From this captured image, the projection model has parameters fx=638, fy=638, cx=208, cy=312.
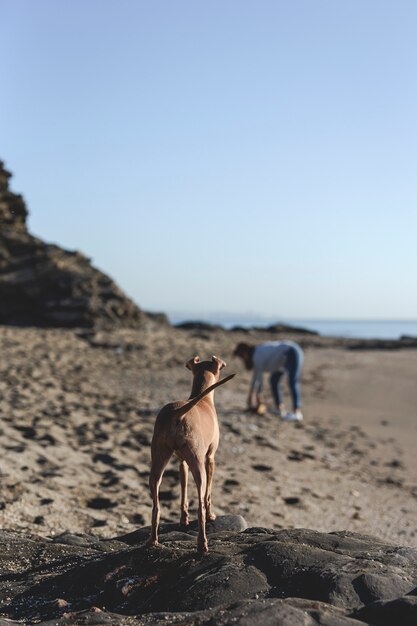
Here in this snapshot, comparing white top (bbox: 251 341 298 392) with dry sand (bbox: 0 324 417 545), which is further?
white top (bbox: 251 341 298 392)

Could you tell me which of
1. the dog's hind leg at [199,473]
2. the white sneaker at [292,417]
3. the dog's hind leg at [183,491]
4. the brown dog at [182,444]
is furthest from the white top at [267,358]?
the dog's hind leg at [199,473]

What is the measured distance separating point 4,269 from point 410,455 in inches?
703

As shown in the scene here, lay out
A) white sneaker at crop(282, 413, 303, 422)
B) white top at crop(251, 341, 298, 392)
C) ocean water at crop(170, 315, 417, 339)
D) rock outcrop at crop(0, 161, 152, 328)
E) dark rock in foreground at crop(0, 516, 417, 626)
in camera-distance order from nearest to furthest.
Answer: dark rock in foreground at crop(0, 516, 417, 626)
white top at crop(251, 341, 298, 392)
white sneaker at crop(282, 413, 303, 422)
rock outcrop at crop(0, 161, 152, 328)
ocean water at crop(170, 315, 417, 339)

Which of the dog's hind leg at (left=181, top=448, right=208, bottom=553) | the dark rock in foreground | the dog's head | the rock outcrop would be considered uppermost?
the rock outcrop

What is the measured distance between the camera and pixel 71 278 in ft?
76.8

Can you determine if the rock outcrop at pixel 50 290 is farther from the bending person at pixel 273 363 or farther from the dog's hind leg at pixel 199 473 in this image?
the dog's hind leg at pixel 199 473

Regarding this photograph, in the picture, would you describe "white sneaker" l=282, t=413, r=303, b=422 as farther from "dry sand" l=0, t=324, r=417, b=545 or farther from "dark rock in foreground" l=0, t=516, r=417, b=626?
"dark rock in foreground" l=0, t=516, r=417, b=626

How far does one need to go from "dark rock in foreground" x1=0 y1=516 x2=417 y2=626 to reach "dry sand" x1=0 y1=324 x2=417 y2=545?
1861 millimetres

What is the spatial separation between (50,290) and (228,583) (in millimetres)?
21302

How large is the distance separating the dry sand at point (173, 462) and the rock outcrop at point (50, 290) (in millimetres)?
6047

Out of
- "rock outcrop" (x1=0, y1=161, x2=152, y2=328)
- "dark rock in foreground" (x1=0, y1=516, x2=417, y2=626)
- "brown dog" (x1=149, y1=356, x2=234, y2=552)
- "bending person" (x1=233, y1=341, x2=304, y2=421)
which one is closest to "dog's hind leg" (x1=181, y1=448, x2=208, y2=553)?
"brown dog" (x1=149, y1=356, x2=234, y2=552)

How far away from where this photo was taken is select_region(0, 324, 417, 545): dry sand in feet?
19.2

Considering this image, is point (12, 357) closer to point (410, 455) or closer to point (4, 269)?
point (410, 455)

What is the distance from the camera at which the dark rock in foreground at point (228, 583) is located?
2381 mm
